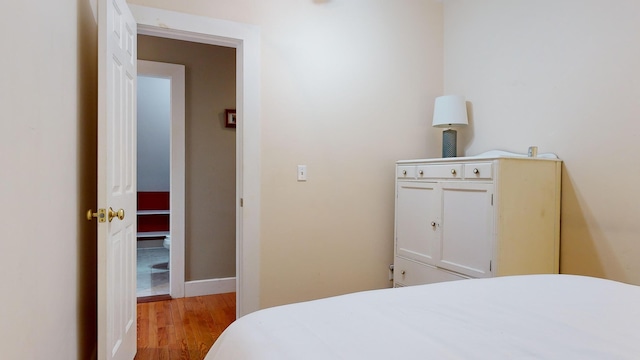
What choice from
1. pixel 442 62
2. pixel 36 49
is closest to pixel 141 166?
pixel 442 62

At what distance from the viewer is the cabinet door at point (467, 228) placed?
207 cm

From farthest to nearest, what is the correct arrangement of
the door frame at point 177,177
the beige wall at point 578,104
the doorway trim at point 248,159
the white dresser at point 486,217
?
1. the door frame at point 177,177
2. the doorway trim at point 248,159
3. the white dresser at point 486,217
4. the beige wall at point 578,104

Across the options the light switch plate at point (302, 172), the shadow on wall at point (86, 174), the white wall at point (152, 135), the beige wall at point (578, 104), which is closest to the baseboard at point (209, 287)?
the shadow on wall at point (86, 174)

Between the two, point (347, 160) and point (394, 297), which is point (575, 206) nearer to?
point (347, 160)

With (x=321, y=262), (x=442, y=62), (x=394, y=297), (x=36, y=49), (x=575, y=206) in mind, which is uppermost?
(x=442, y=62)

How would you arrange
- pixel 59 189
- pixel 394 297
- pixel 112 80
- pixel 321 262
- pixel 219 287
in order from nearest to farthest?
pixel 394 297 < pixel 59 189 < pixel 112 80 < pixel 321 262 < pixel 219 287

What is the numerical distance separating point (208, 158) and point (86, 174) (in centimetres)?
170

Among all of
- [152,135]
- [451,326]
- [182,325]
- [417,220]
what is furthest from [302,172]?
[152,135]

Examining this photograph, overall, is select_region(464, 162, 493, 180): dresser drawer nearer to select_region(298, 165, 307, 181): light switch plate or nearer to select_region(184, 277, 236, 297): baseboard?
select_region(298, 165, 307, 181): light switch plate

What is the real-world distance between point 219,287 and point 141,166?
3.19m

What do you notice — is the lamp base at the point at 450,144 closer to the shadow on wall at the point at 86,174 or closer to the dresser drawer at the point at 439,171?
the dresser drawer at the point at 439,171

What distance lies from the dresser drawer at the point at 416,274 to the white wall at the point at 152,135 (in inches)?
175

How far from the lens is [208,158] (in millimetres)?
3463

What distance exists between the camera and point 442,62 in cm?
310
